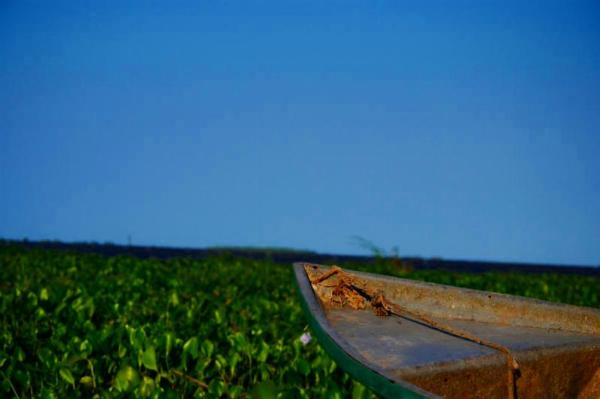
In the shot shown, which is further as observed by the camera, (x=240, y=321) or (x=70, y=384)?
(x=240, y=321)

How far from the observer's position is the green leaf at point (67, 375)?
11.5ft

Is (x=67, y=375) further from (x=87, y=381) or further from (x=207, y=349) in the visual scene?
(x=207, y=349)

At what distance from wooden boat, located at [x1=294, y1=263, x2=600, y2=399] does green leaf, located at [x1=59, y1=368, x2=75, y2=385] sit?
4.89 feet

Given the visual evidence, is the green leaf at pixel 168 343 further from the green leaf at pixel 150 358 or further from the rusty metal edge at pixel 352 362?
the rusty metal edge at pixel 352 362

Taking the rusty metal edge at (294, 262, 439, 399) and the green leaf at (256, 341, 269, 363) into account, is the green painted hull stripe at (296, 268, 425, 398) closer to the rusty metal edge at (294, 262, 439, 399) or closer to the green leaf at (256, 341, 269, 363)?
the rusty metal edge at (294, 262, 439, 399)

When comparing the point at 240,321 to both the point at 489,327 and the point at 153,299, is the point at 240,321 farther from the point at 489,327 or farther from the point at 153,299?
the point at 489,327

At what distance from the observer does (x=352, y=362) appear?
6.25 feet

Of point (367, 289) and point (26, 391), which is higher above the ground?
point (367, 289)

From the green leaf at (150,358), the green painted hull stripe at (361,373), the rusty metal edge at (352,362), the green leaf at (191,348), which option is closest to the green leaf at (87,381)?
the green leaf at (150,358)

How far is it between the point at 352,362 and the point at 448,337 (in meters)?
0.93

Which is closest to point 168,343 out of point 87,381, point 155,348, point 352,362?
point 155,348

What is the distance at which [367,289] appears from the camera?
304 cm

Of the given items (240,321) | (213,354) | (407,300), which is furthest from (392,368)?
(240,321)

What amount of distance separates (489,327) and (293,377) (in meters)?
1.17
